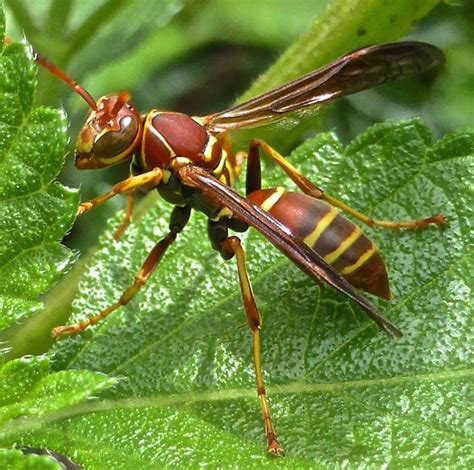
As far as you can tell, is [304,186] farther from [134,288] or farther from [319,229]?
[134,288]

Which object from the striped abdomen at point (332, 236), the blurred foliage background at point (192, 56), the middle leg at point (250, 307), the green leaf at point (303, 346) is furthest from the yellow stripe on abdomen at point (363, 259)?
the blurred foliage background at point (192, 56)

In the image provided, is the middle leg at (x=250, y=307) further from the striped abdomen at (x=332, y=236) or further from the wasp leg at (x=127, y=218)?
the wasp leg at (x=127, y=218)

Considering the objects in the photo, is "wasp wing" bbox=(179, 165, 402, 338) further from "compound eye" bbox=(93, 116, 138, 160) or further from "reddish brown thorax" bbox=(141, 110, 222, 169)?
"compound eye" bbox=(93, 116, 138, 160)

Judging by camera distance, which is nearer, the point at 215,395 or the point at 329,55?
the point at 215,395

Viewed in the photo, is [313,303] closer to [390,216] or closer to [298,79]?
[390,216]

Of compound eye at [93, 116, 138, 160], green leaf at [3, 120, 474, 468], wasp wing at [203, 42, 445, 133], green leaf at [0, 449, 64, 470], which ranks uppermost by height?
wasp wing at [203, 42, 445, 133]

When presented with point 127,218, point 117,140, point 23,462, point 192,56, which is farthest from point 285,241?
point 192,56

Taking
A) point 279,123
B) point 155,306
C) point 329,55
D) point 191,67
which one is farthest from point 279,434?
point 191,67

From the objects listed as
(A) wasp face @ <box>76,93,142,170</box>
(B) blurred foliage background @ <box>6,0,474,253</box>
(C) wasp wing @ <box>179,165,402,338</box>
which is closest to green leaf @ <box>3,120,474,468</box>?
(C) wasp wing @ <box>179,165,402,338</box>
